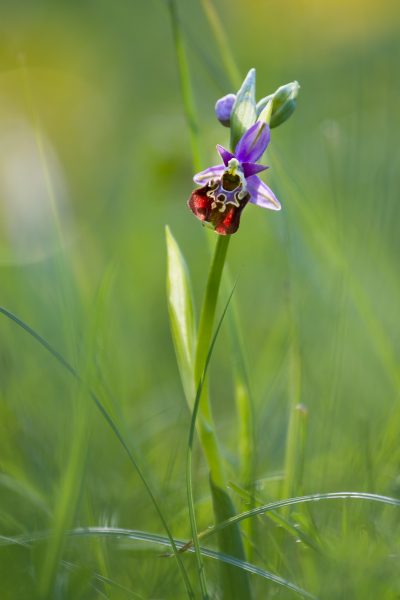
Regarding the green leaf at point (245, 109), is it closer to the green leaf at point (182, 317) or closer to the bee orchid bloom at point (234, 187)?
the bee orchid bloom at point (234, 187)

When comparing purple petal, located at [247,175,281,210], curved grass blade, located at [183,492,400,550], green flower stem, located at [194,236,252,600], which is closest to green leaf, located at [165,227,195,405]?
green flower stem, located at [194,236,252,600]

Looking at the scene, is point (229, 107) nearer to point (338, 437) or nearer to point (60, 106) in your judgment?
point (338, 437)

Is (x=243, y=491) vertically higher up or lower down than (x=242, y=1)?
lower down

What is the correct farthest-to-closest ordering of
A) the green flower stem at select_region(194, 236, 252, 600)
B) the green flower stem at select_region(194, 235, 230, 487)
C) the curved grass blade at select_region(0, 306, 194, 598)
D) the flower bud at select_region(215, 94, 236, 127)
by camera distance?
the flower bud at select_region(215, 94, 236, 127) < the green flower stem at select_region(194, 235, 230, 487) < the green flower stem at select_region(194, 236, 252, 600) < the curved grass blade at select_region(0, 306, 194, 598)

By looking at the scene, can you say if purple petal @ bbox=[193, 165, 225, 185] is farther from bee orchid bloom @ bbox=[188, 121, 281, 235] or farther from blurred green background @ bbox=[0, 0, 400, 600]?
blurred green background @ bbox=[0, 0, 400, 600]

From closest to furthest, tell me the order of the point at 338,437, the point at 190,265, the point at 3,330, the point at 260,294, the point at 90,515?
the point at 90,515 → the point at 338,437 → the point at 3,330 → the point at 260,294 → the point at 190,265

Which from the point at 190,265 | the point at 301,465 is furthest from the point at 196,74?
the point at 301,465
